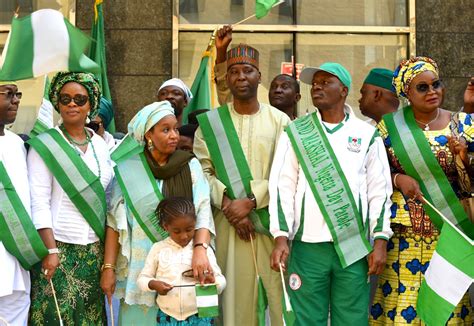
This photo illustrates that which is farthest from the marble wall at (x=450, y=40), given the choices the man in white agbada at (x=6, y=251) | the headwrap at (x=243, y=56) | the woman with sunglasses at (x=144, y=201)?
the man in white agbada at (x=6, y=251)

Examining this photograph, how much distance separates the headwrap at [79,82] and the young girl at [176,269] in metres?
0.82

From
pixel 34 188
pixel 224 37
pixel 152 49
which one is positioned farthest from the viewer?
A: pixel 152 49

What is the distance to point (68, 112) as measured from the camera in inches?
206

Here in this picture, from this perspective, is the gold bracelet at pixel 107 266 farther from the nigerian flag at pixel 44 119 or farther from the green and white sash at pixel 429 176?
the green and white sash at pixel 429 176

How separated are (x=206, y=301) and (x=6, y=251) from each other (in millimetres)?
1239

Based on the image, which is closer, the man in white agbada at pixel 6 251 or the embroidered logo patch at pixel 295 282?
the man in white agbada at pixel 6 251

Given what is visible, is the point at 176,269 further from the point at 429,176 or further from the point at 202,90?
the point at 202,90

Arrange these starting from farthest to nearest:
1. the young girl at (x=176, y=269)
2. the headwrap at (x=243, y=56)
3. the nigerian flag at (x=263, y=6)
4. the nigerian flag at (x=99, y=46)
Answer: the nigerian flag at (x=99, y=46)
the nigerian flag at (x=263, y=6)
the headwrap at (x=243, y=56)
the young girl at (x=176, y=269)

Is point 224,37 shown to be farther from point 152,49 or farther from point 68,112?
point 152,49

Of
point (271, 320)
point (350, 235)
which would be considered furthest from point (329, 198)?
point (271, 320)

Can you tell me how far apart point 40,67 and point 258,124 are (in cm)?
149

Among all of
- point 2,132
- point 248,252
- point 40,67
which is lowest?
point 248,252

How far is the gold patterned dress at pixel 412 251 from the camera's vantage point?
5.23m

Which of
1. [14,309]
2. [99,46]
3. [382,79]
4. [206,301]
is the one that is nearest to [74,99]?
[14,309]
